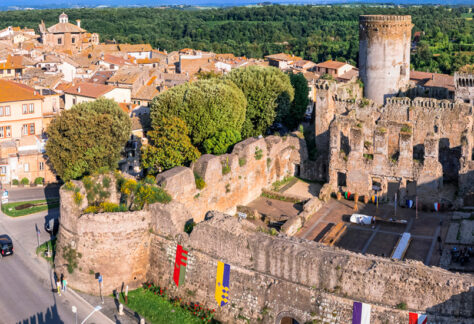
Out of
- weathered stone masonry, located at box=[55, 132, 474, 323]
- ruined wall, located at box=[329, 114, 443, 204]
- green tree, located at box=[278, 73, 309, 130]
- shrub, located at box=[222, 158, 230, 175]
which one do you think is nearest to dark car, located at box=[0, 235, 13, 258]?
weathered stone masonry, located at box=[55, 132, 474, 323]

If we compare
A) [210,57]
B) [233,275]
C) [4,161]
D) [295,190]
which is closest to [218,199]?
[295,190]

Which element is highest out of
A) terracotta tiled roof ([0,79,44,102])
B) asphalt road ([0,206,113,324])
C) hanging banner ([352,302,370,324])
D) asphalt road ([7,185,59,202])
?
terracotta tiled roof ([0,79,44,102])

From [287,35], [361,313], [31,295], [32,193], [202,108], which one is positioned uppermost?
[287,35]

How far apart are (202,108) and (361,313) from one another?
25423 millimetres

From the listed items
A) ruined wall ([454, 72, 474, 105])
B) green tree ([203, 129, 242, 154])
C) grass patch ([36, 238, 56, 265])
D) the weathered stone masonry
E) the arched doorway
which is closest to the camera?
the weathered stone masonry

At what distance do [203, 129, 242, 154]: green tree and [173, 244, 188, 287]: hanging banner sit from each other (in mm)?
15098

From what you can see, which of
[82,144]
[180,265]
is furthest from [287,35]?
[180,265]

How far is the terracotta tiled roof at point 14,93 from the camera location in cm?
5047

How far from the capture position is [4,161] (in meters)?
44.4

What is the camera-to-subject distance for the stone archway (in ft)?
72.4

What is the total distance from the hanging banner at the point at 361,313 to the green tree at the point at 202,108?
76.9 feet

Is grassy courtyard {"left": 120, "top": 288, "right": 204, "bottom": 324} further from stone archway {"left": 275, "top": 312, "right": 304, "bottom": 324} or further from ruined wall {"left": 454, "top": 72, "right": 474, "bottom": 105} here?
ruined wall {"left": 454, "top": 72, "right": 474, "bottom": 105}

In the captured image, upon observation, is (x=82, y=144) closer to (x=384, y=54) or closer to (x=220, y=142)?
(x=220, y=142)

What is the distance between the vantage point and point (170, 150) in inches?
1534
